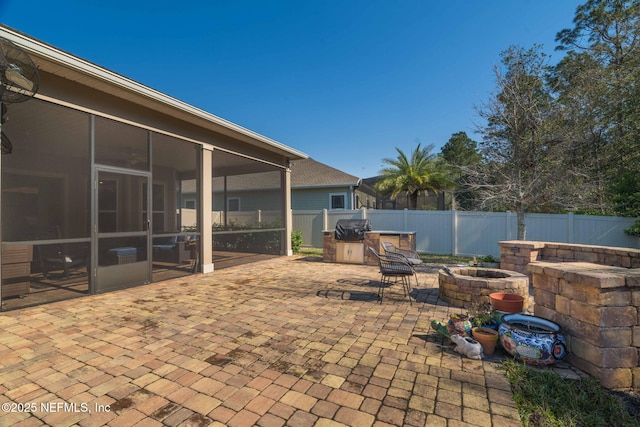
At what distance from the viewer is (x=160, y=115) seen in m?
5.70

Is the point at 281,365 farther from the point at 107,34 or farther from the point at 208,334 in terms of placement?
the point at 107,34

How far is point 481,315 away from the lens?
318cm

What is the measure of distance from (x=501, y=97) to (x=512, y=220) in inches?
155

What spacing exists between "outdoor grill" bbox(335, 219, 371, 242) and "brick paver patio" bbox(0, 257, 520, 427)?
11.3 feet

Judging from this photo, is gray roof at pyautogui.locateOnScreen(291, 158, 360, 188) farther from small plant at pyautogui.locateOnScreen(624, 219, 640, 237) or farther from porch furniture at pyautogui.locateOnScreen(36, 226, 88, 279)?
porch furniture at pyautogui.locateOnScreen(36, 226, 88, 279)

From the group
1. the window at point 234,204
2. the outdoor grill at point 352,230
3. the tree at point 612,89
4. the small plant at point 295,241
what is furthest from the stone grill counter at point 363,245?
the window at point 234,204

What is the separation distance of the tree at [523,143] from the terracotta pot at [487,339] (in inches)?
216

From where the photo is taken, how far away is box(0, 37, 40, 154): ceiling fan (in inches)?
114

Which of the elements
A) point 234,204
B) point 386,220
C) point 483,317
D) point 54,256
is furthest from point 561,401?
point 234,204

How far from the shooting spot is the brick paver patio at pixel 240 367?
5.99 feet

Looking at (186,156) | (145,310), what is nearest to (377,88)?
(186,156)

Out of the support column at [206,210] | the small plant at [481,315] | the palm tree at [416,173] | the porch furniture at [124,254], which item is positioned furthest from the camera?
the palm tree at [416,173]

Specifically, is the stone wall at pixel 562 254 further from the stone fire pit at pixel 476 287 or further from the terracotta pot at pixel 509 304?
the terracotta pot at pixel 509 304

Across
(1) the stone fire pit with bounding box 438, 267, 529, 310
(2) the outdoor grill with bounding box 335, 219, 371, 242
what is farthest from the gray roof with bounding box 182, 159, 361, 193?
(1) the stone fire pit with bounding box 438, 267, 529, 310
